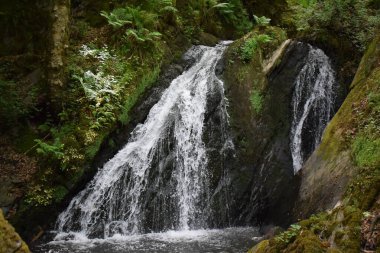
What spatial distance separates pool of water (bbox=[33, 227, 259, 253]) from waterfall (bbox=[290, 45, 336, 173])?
3.47 meters

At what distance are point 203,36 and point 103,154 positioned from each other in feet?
25.3

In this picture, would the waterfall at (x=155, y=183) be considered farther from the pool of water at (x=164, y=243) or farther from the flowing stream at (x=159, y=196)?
the pool of water at (x=164, y=243)

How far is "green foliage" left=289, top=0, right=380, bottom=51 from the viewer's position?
12.1 metres

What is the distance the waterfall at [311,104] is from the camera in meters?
11.6

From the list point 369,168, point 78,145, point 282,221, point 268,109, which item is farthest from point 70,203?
point 369,168

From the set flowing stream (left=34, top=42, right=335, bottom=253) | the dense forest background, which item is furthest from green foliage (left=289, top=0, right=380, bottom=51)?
flowing stream (left=34, top=42, right=335, bottom=253)

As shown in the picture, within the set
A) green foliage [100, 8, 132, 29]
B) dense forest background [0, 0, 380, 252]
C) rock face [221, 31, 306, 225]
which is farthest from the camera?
green foliage [100, 8, 132, 29]

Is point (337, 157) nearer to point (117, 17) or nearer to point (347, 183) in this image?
point (347, 183)

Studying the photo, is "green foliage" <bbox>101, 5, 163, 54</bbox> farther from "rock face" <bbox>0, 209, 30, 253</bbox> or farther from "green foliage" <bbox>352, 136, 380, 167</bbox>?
"rock face" <bbox>0, 209, 30, 253</bbox>

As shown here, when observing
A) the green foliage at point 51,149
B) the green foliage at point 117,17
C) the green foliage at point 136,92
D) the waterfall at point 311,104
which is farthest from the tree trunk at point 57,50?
the waterfall at point 311,104

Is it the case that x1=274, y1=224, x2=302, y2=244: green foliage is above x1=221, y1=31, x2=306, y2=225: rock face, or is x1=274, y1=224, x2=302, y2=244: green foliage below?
below

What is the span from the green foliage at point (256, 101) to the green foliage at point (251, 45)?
1.32m

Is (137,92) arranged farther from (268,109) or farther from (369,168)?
(369,168)

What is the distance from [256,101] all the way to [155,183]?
13.4ft
